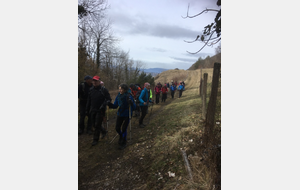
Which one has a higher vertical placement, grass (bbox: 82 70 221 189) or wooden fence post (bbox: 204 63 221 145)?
wooden fence post (bbox: 204 63 221 145)

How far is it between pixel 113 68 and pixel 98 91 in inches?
1167

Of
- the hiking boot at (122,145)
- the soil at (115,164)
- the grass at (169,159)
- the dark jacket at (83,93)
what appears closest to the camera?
the grass at (169,159)

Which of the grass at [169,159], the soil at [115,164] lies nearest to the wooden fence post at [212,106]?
the grass at [169,159]

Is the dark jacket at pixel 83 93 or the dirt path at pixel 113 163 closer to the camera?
the dirt path at pixel 113 163

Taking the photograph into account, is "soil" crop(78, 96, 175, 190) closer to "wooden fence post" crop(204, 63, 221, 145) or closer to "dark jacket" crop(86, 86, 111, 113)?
"dark jacket" crop(86, 86, 111, 113)

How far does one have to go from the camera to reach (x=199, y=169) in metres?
3.35

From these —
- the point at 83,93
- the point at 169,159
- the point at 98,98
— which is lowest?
the point at 169,159

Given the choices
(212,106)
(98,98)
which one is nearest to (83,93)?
(98,98)

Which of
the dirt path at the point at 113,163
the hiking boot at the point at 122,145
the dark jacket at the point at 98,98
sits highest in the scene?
the dark jacket at the point at 98,98

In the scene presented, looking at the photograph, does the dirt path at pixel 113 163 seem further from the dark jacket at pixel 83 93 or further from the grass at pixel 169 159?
the dark jacket at pixel 83 93

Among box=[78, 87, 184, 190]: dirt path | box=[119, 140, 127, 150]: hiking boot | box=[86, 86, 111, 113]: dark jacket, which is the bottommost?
box=[78, 87, 184, 190]: dirt path

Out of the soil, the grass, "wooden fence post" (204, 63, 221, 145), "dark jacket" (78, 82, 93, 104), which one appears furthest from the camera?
"dark jacket" (78, 82, 93, 104)

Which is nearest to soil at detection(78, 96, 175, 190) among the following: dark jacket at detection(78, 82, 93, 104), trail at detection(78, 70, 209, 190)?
trail at detection(78, 70, 209, 190)

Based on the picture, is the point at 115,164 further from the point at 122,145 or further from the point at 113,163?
the point at 122,145
